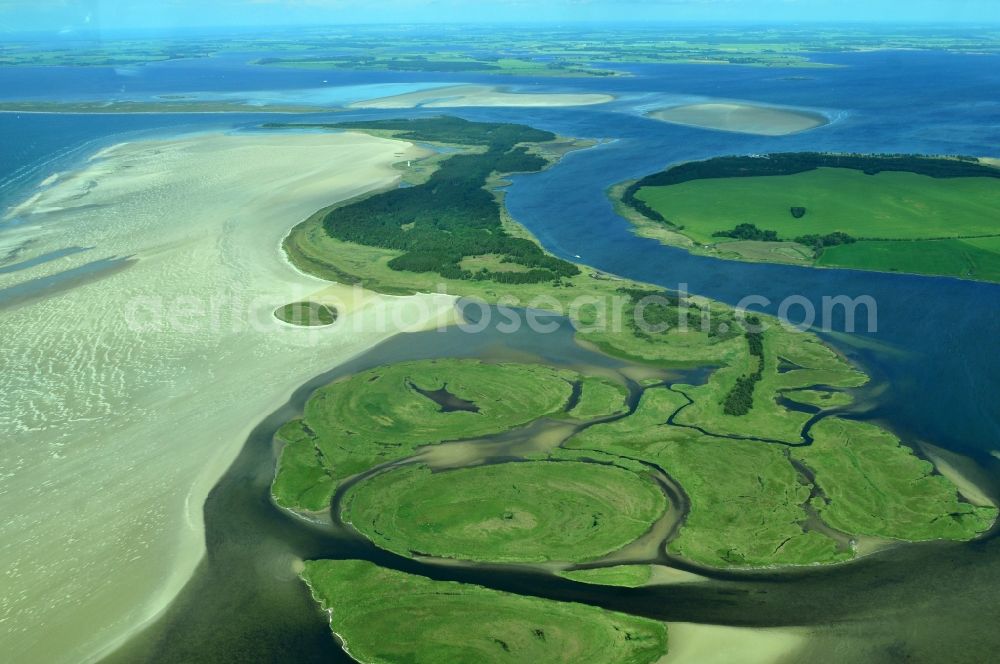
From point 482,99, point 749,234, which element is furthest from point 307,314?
point 482,99

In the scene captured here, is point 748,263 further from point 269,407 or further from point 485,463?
point 269,407

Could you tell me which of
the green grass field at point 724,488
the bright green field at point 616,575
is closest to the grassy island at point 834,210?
the green grass field at point 724,488

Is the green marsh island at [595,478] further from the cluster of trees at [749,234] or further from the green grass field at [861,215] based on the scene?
the green grass field at [861,215]

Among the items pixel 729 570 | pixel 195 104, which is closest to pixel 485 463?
pixel 729 570

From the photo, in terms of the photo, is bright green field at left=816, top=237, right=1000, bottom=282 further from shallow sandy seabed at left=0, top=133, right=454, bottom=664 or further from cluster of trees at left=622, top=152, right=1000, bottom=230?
shallow sandy seabed at left=0, top=133, right=454, bottom=664

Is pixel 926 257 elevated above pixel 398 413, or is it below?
above

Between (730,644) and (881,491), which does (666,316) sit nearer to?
(881,491)
